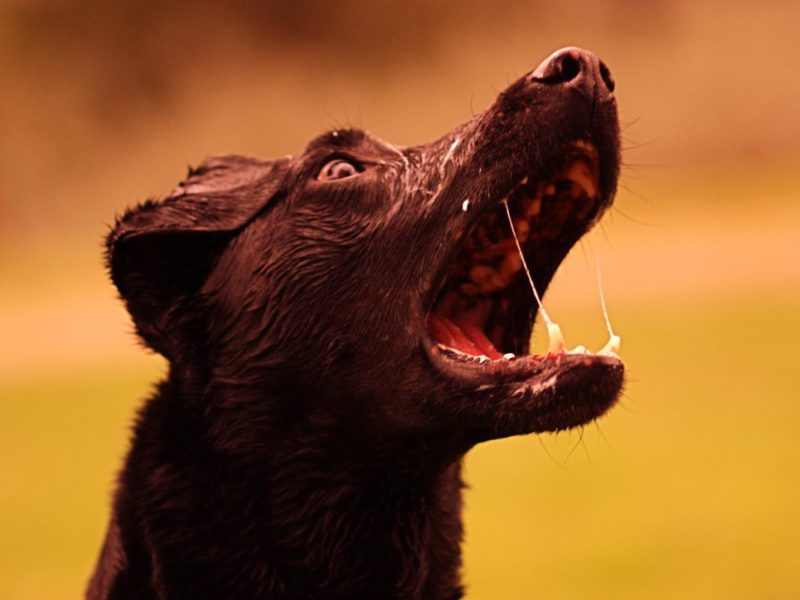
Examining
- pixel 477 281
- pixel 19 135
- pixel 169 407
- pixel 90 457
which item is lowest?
pixel 169 407

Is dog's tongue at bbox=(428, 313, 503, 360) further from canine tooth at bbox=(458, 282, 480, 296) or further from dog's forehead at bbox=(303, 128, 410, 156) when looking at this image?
dog's forehead at bbox=(303, 128, 410, 156)

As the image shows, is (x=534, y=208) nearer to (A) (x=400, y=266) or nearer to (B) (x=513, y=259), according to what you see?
(B) (x=513, y=259)

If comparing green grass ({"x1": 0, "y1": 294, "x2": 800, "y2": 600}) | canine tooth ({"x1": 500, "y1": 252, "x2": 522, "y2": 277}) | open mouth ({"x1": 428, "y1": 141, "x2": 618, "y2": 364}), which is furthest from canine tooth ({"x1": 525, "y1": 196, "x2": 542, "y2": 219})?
green grass ({"x1": 0, "y1": 294, "x2": 800, "y2": 600})

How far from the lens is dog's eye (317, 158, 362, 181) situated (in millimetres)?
2703

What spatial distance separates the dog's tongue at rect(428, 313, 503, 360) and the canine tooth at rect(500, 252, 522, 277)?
0.14m

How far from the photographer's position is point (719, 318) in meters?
11.2

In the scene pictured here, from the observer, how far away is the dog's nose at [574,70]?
242 cm

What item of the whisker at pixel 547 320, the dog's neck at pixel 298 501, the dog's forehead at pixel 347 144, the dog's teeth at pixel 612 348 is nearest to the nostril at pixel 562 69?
the whisker at pixel 547 320

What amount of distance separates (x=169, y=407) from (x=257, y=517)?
12.4 inches

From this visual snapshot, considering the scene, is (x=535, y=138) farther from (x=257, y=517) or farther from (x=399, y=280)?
(x=257, y=517)

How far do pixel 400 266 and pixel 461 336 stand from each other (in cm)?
24

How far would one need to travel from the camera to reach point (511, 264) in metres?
2.72

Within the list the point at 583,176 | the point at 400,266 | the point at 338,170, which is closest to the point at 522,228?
the point at 583,176

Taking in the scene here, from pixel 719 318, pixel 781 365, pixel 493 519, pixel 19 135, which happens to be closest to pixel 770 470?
pixel 493 519
